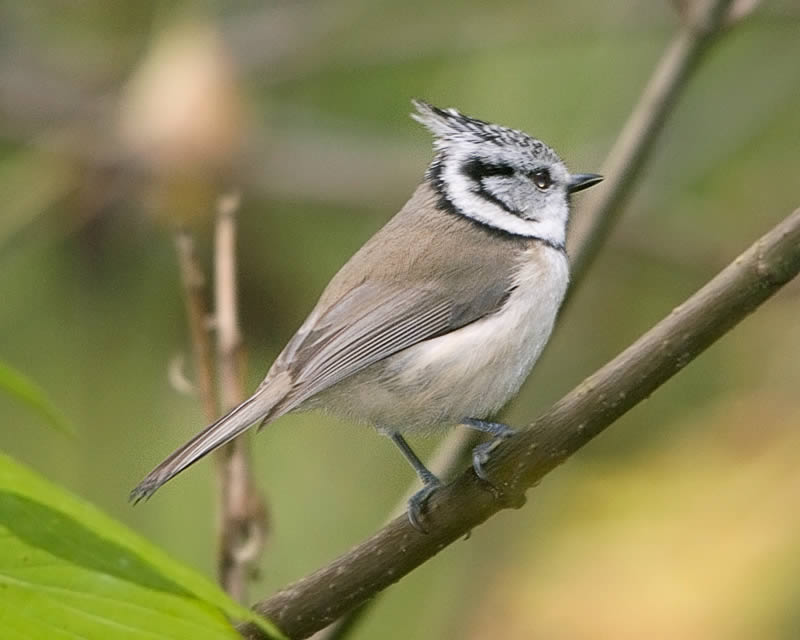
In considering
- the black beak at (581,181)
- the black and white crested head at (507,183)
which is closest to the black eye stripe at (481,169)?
the black and white crested head at (507,183)

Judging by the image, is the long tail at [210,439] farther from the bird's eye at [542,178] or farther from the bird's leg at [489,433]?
the bird's eye at [542,178]

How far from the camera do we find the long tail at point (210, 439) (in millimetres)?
2230

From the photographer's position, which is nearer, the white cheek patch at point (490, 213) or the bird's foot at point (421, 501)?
the bird's foot at point (421, 501)

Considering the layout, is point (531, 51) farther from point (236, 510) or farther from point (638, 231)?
point (236, 510)

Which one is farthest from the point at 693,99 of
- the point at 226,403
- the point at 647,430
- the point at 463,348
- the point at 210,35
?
the point at 226,403

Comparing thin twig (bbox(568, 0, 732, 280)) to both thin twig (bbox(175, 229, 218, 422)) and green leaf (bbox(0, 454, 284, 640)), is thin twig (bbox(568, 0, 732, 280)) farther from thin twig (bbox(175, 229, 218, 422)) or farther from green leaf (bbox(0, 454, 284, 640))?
green leaf (bbox(0, 454, 284, 640))

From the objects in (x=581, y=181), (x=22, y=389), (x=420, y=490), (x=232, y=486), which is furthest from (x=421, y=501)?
(x=581, y=181)

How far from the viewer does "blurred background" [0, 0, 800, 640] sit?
12.4ft

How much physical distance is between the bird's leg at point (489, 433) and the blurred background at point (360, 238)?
967 millimetres

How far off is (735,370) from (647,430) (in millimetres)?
373

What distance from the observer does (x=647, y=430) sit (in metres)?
4.46

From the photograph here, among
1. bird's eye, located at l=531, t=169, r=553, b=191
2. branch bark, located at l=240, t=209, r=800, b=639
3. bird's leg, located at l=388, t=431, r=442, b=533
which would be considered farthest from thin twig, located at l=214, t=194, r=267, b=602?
bird's eye, located at l=531, t=169, r=553, b=191

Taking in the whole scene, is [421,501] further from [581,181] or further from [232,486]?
[581,181]

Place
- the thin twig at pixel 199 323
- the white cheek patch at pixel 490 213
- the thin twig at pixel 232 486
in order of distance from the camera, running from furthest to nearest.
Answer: the white cheek patch at pixel 490 213
the thin twig at pixel 199 323
the thin twig at pixel 232 486
